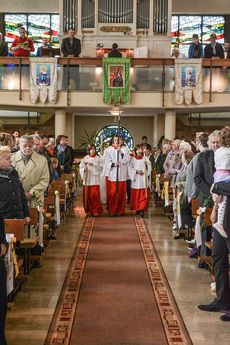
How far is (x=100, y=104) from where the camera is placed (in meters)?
16.6

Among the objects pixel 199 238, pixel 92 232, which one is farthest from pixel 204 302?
pixel 92 232

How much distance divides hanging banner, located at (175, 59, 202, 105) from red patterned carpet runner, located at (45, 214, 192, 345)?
8830mm

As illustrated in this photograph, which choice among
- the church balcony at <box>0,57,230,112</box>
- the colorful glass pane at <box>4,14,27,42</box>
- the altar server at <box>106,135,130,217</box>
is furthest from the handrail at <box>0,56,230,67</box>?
the colorful glass pane at <box>4,14,27,42</box>

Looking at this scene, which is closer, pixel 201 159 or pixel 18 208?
pixel 18 208

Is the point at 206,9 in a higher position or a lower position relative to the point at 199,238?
higher

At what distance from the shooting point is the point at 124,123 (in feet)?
74.3

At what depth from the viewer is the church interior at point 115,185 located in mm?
4906

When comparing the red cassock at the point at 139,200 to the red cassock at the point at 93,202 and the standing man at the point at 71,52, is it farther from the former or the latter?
the standing man at the point at 71,52

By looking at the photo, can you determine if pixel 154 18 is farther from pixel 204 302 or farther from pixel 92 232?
pixel 204 302

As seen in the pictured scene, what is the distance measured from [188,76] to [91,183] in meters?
6.40

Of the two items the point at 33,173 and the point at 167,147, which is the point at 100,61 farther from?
the point at 33,173

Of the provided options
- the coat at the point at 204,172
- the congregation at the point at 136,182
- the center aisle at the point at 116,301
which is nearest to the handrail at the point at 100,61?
the congregation at the point at 136,182

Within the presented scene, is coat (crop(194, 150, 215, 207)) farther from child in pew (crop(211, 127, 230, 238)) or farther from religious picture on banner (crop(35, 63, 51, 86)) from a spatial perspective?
religious picture on banner (crop(35, 63, 51, 86))

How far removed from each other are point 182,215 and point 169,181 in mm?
2846
